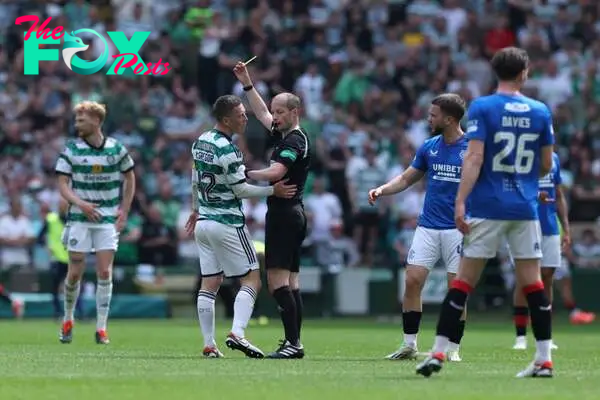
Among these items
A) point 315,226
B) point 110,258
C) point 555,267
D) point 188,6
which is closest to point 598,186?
point 315,226

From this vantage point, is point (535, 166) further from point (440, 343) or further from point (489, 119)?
point (440, 343)

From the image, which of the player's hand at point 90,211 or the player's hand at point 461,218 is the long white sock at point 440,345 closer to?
the player's hand at point 461,218

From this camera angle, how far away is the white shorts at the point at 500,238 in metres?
11.8

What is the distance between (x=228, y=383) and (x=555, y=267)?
294 inches

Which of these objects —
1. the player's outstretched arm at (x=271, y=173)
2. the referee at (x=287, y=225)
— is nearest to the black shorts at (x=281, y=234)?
the referee at (x=287, y=225)

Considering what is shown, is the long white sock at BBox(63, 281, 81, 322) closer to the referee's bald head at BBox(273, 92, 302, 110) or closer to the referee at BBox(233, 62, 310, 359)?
the referee at BBox(233, 62, 310, 359)

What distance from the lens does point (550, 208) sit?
57.6 feet

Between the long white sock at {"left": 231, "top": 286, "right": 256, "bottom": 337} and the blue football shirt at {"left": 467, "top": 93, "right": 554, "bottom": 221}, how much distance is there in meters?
3.05

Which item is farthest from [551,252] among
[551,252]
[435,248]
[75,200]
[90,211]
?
[75,200]

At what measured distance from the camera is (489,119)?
11719mm

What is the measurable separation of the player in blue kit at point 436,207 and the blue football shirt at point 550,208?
10.2 ft

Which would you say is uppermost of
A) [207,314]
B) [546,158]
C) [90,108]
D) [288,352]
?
[90,108]

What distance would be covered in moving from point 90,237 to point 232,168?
4.04m

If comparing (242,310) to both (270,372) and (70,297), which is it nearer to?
(270,372)
